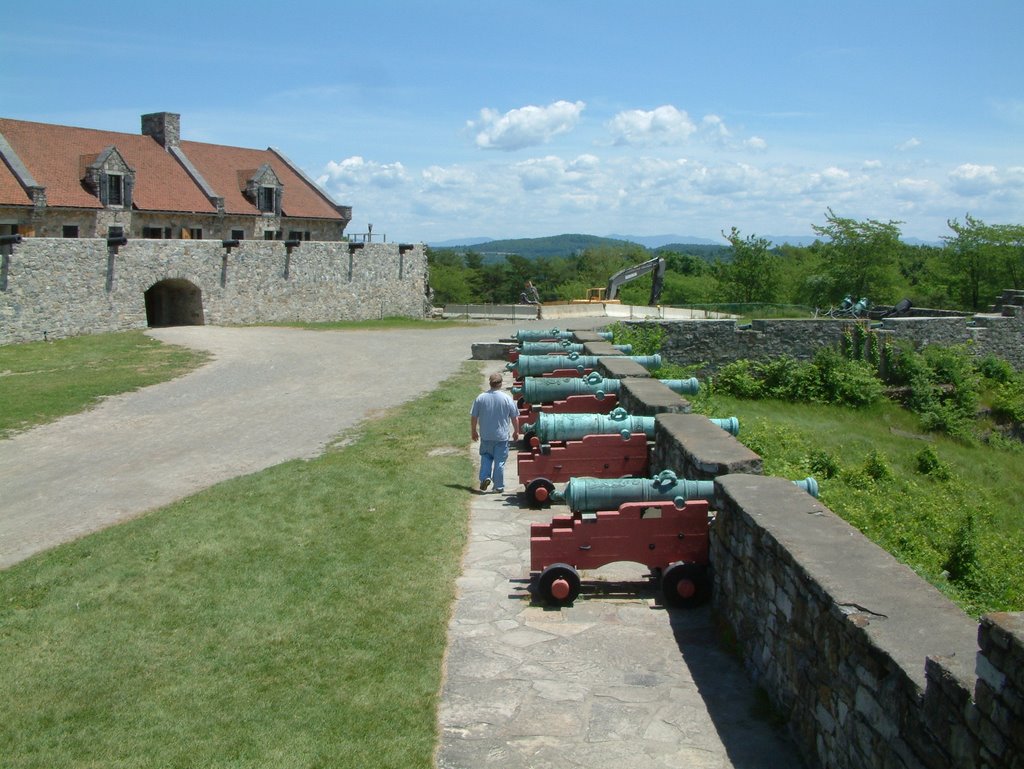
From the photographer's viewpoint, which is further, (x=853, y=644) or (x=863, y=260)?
(x=863, y=260)

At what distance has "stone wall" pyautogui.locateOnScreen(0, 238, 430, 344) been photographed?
2362 cm

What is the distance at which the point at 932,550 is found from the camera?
9.78 meters

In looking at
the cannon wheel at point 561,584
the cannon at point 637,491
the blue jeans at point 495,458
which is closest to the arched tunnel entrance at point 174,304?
the blue jeans at point 495,458

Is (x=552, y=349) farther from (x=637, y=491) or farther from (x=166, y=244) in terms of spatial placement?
(x=166, y=244)

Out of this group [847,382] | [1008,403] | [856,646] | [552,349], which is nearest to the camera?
[856,646]

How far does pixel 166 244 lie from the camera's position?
27.4 meters

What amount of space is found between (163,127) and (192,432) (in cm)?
2869

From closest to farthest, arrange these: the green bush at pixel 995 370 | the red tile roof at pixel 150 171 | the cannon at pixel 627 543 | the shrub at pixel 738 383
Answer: the cannon at pixel 627 543
the shrub at pixel 738 383
the green bush at pixel 995 370
the red tile roof at pixel 150 171

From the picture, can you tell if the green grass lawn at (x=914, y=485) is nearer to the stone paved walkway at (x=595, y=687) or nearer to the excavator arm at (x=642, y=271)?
the stone paved walkway at (x=595, y=687)

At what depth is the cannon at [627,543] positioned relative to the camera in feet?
19.2

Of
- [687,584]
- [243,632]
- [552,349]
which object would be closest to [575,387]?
[552,349]

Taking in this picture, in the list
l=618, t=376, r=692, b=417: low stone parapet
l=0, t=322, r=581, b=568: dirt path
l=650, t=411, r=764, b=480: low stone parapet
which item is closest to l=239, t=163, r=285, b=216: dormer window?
l=0, t=322, r=581, b=568: dirt path

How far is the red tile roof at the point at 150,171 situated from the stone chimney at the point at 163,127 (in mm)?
347

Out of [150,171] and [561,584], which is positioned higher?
[150,171]
